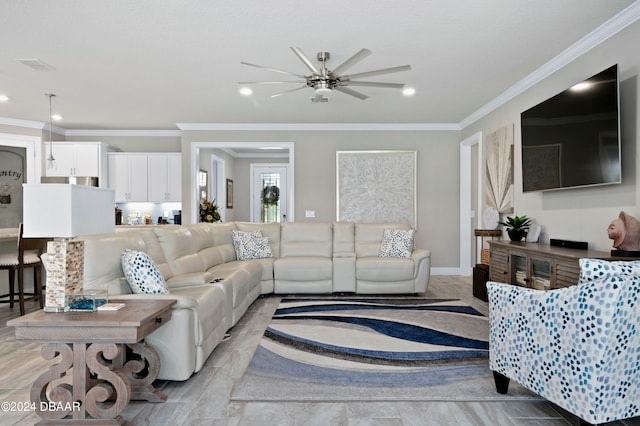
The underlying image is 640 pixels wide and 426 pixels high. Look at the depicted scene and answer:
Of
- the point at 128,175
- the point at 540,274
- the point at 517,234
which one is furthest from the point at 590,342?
the point at 128,175

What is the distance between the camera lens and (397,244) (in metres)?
5.24

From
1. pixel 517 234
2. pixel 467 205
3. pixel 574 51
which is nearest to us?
pixel 574 51

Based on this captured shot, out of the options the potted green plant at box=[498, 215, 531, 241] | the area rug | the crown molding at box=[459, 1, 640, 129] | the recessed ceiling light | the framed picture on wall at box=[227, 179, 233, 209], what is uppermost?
the recessed ceiling light

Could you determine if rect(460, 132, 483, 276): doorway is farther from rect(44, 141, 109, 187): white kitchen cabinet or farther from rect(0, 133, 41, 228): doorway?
rect(0, 133, 41, 228): doorway

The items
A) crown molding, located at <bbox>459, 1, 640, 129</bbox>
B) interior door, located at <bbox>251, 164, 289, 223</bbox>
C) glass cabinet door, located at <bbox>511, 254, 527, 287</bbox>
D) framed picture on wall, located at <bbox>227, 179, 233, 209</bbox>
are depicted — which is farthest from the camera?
interior door, located at <bbox>251, 164, 289, 223</bbox>

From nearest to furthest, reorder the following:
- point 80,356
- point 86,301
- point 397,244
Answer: point 80,356, point 86,301, point 397,244

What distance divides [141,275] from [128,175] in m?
4.86

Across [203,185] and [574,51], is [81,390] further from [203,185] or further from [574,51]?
[203,185]

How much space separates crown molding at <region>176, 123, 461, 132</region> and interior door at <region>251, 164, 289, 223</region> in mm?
3036

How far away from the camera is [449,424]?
2002mm

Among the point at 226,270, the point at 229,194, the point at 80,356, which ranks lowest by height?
the point at 80,356

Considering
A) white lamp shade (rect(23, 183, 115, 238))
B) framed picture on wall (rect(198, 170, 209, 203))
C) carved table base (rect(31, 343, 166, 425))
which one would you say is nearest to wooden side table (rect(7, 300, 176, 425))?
carved table base (rect(31, 343, 166, 425))

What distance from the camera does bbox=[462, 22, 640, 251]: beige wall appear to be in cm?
287

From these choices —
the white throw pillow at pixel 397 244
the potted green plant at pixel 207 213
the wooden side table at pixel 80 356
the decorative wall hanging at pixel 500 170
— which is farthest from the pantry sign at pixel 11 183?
the decorative wall hanging at pixel 500 170
